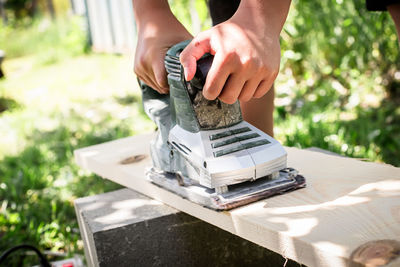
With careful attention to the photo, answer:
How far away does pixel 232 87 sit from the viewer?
1182 mm

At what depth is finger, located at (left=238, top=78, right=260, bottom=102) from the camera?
1.18 metres

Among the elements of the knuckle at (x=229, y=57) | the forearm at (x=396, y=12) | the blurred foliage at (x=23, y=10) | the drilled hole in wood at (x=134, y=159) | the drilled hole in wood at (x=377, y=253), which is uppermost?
the blurred foliage at (x=23, y=10)

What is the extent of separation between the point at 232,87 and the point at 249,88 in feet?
0.15

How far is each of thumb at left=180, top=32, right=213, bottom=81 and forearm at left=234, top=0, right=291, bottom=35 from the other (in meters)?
0.10

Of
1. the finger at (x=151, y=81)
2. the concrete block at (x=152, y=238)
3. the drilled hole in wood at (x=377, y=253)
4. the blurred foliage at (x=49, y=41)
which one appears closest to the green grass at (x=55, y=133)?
the blurred foliage at (x=49, y=41)

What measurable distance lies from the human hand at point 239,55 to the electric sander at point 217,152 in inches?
2.0

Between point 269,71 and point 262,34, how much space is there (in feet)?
0.29

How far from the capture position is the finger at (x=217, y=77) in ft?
3.73

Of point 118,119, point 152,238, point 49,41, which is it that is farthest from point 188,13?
point 49,41

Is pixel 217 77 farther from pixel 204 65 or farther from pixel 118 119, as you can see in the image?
pixel 118 119

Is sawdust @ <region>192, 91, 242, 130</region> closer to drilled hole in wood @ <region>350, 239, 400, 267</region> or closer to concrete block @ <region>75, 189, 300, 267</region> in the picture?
concrete block @ <region>75, 189, 300, 267</region>

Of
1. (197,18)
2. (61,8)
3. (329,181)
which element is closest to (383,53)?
(197,18)

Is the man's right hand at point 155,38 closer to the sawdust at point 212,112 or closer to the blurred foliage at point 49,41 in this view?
the sawdust at point 212,112

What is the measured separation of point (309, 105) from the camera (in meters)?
3.66
